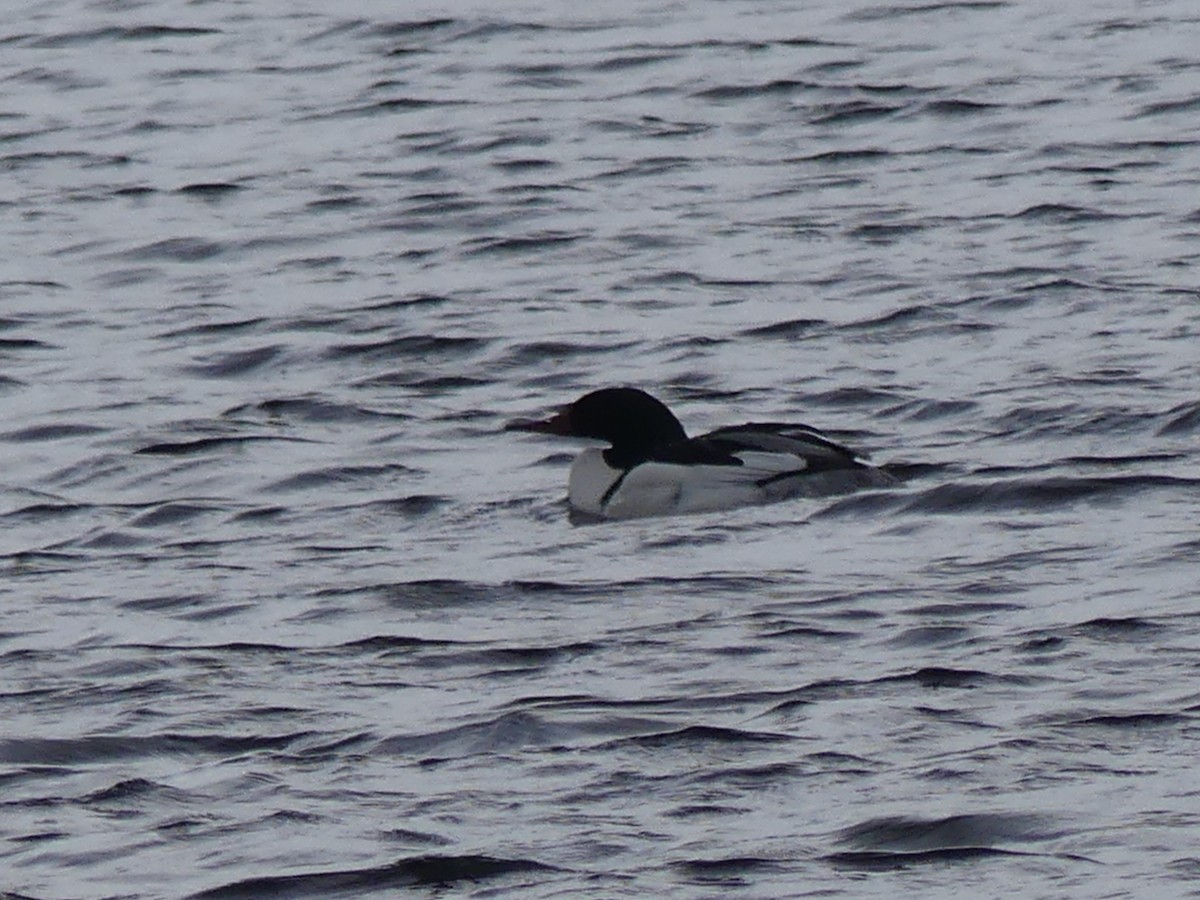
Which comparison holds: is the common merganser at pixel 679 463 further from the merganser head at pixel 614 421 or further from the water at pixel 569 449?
the water at pixel 569 449

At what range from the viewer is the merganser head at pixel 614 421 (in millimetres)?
13438

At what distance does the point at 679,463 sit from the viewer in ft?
42.5

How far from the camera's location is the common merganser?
1262cm

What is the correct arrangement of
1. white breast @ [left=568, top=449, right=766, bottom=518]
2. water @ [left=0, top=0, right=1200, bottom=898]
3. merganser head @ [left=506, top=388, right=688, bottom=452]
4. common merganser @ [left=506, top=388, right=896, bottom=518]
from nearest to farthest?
water @ [left=0, top=0, right=1200, bottom=898], common merganser @ [left=506, top=388, right=896, bottom=518], white breast @ [left=568, top=449, right=766, bottom=518], merganser head @ [left=506, top=388, right=688, bottom=452]

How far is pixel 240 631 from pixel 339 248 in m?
7.44

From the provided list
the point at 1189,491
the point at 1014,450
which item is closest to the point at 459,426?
the point at 1014,450

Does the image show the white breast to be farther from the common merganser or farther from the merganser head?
the merganser head

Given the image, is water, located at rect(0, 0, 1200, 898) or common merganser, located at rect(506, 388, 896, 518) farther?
common merganser, located at rect(506, 388, 896, 518)

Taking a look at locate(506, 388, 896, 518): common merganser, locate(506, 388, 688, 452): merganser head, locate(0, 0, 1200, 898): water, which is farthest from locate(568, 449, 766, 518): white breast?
locate(506, 388, 688, 452): merganser head

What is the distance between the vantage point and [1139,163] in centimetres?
1884

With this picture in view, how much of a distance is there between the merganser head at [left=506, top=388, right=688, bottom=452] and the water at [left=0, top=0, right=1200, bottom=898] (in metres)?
0.26

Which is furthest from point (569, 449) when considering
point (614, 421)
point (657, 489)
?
point (657, 489)

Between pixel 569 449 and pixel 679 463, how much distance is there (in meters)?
1.44

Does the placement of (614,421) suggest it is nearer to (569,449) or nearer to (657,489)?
(657,489)
